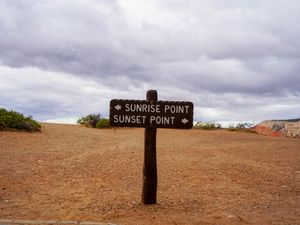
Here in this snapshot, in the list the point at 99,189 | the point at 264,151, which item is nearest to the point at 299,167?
the point at 264,151

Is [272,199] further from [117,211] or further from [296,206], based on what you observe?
[117,211]

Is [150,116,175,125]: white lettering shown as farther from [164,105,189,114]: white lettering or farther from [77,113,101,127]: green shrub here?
[77,113,101,127]: green shrub

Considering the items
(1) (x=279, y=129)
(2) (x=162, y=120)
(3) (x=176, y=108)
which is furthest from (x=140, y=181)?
(1) (x=279, y=129)

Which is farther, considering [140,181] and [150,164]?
[140,181]

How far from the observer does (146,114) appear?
28.7 ft

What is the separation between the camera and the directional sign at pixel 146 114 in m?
8.72

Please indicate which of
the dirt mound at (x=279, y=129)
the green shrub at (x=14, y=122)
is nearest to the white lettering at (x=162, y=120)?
the green shrub at (x=14, y=122)

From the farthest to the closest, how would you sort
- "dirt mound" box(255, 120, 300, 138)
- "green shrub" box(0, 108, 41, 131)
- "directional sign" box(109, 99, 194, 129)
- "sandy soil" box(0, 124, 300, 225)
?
"dirt mound" box(255, 120, 300, 138)
"green shrub" box(0, 108, 41, 131)
"directional sign" box(109, 99, 194, 129)
"sandy soil" box(0, 124, 300, 225)

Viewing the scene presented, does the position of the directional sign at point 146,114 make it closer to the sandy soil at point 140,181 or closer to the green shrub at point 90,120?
the sandy soil at point 140,181

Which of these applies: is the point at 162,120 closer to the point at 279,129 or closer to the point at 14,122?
the point at 14,122

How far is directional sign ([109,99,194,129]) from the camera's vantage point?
28.6 feet

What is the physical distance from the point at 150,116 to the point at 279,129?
61.2 ft

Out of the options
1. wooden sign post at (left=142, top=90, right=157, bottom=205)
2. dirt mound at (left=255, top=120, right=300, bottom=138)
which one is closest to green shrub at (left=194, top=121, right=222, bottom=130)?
dirt mound at (left=255, top=120, right=300, bottom=138)

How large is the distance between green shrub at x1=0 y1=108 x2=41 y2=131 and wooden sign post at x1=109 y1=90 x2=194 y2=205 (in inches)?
436
